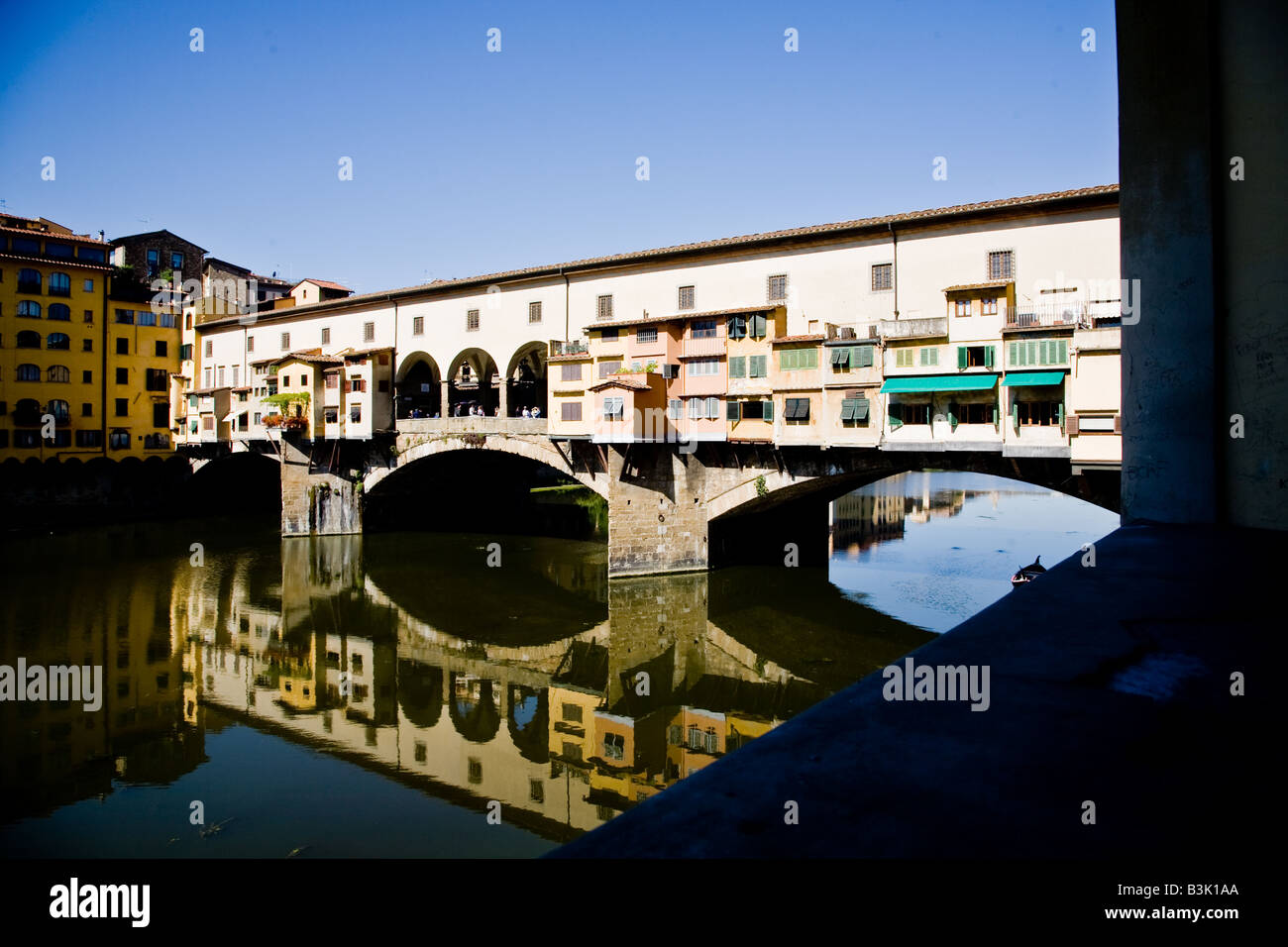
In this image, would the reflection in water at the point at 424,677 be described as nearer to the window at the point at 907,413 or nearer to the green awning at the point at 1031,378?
the window at the point at 907,413

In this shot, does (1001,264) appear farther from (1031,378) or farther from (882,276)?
(1031,378)

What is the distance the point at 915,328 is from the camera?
2170cm

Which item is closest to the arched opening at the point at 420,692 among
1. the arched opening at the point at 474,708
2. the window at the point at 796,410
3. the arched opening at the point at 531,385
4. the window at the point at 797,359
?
the arched opening at the point at 474,708

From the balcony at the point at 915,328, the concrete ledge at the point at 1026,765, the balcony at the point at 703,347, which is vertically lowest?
the concrete ledge at the point at 1026,765

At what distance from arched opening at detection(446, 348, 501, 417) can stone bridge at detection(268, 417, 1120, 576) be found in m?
3.54

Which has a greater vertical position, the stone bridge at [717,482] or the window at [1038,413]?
the window at [1038,413]

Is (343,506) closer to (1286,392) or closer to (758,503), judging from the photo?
(758,503)

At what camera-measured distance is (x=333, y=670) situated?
61.4 ft

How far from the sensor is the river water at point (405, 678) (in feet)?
37.8

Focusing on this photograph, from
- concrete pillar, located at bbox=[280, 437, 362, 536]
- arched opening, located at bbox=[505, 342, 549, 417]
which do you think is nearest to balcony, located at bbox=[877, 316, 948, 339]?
arched opening, located at bbox=[505, 342, 549, 417]

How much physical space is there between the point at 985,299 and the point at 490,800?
1737cm

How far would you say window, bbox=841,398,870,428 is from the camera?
2297cm

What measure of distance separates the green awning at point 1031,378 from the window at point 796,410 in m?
5.76

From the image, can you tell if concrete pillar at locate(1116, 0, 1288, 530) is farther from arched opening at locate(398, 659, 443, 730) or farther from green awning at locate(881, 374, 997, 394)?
green awning at locate(881, 374, 997, 394)
